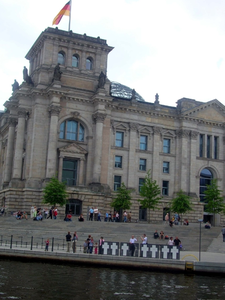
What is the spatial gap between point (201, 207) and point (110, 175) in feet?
49.5

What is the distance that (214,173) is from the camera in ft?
244

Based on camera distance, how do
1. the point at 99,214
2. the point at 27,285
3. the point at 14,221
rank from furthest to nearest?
the point at 99,214 < the point at 14,221 < the point at 27,285

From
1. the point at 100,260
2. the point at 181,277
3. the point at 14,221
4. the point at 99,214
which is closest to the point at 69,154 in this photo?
the point at 99,214

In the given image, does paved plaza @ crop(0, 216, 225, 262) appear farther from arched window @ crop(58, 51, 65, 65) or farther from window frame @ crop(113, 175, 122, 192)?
arched window @ crop(58, 51, 65, 65)

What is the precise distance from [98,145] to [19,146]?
36.4 feet

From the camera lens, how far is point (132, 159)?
68.7 metres

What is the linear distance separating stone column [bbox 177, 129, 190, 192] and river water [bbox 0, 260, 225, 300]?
132ft

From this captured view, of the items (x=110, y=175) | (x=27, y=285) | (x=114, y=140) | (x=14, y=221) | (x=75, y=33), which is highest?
(x=75, y=33)

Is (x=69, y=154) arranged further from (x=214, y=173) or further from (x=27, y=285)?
(x=27, y=285)

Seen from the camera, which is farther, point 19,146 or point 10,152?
point 10,152

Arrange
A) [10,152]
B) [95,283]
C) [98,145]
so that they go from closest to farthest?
[95,283], [98,145], [10,152]

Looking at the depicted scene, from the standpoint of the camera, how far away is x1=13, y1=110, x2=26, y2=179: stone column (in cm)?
6412

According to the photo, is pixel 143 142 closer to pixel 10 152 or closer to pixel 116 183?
pixel 116 183

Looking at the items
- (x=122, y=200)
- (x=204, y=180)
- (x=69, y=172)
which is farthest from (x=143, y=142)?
(x=69, y=172)
